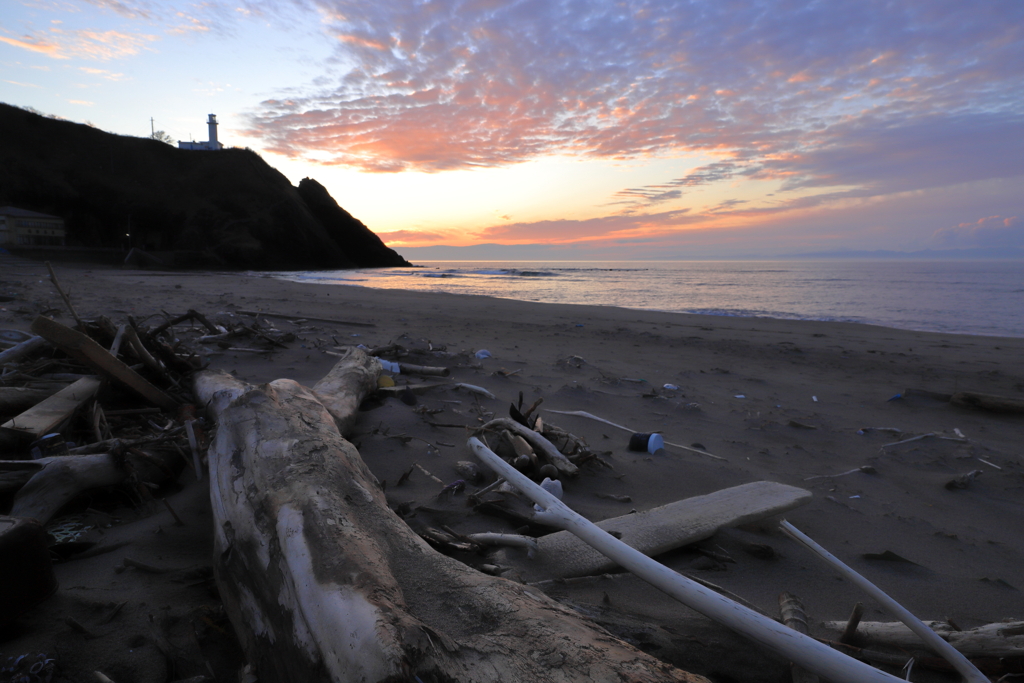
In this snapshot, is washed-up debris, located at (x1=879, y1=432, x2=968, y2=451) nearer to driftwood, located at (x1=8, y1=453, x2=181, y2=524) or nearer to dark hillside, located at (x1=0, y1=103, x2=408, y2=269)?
driftwood, located at (x1=8, y1=453, x2=181, y2=524)

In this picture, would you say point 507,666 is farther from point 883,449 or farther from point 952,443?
point 952,443

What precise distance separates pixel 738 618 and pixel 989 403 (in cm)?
528

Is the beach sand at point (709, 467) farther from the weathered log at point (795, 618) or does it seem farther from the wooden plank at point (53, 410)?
the wooden plank at point (53, 410)

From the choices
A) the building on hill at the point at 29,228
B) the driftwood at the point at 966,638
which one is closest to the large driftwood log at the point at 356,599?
the driftwood at the point at 966,638

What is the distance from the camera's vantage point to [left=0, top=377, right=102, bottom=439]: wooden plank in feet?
6.90

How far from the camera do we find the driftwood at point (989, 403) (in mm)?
4223

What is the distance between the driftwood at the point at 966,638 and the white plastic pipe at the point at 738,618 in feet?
2.41

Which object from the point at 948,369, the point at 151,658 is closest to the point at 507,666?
the point at 151,658

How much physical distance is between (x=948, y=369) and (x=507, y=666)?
7763mm

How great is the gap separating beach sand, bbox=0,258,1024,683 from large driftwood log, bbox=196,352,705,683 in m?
0.34

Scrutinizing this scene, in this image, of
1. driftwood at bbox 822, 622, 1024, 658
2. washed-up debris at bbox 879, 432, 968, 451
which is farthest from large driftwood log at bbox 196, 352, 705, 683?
washed-up debris at bbox 879, 432, 968, 451

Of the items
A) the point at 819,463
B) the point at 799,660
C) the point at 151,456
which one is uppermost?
the point at 799,660

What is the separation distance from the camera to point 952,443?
349cm

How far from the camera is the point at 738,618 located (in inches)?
37.5
